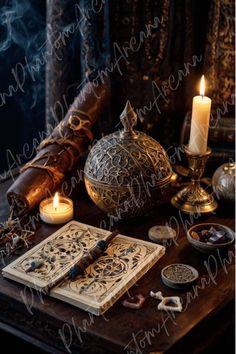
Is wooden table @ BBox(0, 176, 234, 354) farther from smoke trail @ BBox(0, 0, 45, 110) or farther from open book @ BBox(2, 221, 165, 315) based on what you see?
smoke trail @ BBox(0, 0, 45, 110)

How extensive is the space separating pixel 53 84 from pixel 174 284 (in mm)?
797

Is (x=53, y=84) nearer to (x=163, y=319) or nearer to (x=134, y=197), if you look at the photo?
(x=134, y=197)

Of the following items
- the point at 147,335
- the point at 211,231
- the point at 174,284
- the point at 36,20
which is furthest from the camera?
the point at 36,20

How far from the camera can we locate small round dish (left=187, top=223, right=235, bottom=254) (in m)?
1.16

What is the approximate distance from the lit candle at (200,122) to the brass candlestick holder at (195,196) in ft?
0.06

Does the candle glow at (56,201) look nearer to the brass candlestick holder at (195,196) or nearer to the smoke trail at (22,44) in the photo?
the brass candlestick holder at (195,196)

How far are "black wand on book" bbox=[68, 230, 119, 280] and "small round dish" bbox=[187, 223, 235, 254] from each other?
17 centimetres

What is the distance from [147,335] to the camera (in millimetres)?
961

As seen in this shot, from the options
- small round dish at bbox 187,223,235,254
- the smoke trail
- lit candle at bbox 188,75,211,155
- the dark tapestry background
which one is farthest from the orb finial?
the smoke trail

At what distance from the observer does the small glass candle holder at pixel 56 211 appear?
1.28 metres

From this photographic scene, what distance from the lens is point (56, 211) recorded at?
1.30 m

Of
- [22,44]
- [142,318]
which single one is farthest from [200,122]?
[22,44]

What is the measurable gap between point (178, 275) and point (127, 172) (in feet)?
0.80

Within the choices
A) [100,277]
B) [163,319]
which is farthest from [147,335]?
[100,277]
